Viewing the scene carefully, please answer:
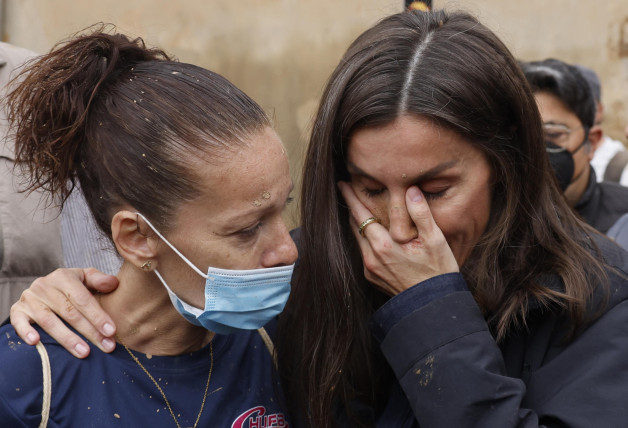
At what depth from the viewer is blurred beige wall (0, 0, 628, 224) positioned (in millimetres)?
6422

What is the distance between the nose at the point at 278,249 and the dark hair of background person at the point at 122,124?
0.87ft

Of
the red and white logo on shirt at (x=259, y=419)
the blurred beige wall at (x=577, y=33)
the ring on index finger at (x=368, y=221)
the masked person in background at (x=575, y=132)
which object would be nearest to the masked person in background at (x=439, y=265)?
the ring on index finger at (x=368, y=221)

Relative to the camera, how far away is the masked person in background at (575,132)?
4215 millimetres

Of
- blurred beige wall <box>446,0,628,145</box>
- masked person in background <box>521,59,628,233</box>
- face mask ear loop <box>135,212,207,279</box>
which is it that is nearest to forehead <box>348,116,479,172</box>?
face mask ear loop <box>135,212,207,279</box>

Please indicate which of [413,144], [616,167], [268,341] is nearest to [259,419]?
[268,341]

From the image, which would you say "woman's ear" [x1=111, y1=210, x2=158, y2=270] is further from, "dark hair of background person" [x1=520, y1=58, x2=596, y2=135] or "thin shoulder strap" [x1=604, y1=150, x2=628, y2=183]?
"thin shoulder strap" [x1=604, y1=150, x2=628, y2=183]

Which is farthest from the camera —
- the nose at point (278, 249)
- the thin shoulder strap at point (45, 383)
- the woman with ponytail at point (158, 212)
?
the nose at point (278, 249)

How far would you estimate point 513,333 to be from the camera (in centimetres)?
234

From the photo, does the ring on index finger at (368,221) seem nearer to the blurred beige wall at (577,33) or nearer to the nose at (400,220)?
the nose at (400,220)

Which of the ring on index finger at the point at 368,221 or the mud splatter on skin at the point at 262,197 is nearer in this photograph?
the mud splatter on skin at the point at 262,197

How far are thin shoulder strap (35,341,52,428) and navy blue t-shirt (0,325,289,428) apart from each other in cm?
1

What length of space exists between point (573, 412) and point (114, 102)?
57.9 inches

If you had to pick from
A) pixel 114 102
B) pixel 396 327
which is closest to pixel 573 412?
pixel 396 327

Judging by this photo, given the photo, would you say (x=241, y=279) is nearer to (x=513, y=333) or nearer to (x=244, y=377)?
(x=244, y=377)
